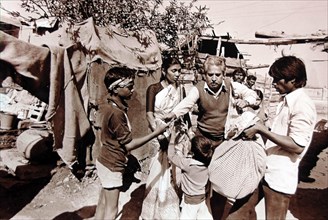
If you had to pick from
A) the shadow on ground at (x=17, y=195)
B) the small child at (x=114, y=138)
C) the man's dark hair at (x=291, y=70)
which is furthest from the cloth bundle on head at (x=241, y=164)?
the shadow on ground at (x=17, y=195)

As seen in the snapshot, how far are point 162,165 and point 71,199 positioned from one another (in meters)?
1.91

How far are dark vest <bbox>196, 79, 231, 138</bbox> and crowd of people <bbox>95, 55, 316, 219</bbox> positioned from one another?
0.01 m

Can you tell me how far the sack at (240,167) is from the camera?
226cm

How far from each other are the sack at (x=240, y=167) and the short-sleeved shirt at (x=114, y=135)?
2.89ft

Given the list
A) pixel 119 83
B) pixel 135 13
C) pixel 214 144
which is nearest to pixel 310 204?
pixel 214 144

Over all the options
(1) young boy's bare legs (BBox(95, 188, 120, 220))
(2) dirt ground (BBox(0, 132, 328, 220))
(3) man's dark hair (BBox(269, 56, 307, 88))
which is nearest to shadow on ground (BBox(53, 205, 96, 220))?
(2) dirt ground (BBox(0, 132, 328, 220))

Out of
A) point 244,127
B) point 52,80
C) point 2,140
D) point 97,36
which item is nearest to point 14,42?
point 52,80

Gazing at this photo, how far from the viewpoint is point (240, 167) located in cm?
230

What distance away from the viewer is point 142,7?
8797mm

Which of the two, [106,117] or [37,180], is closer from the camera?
[106,117]

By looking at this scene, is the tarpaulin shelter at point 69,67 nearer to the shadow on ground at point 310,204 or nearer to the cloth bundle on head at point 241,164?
the cloth bundle on head at point 241,164

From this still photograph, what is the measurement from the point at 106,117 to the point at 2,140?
20.7 feet

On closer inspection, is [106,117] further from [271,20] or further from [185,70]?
[271,20]

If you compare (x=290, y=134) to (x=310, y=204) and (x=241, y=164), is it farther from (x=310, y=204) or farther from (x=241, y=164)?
(x=310, y=204)
